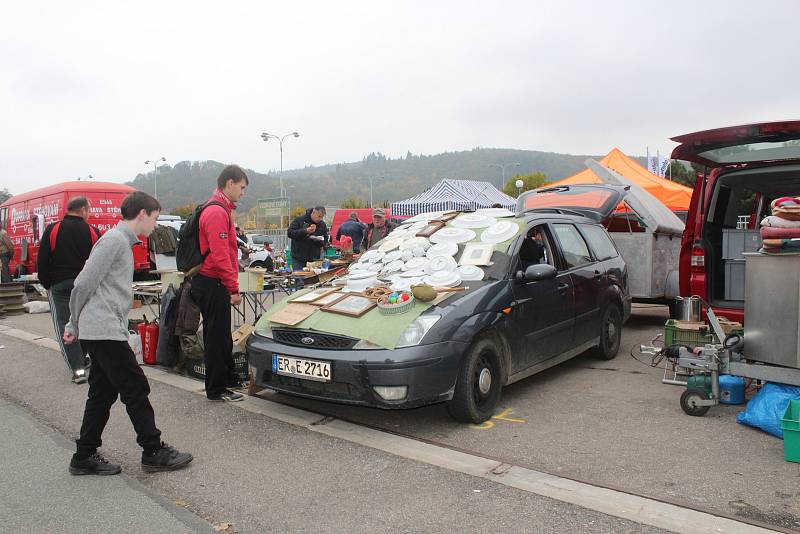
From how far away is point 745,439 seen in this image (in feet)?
13.3

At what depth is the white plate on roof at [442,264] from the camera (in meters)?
5.08

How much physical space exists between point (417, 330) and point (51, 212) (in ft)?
42.0

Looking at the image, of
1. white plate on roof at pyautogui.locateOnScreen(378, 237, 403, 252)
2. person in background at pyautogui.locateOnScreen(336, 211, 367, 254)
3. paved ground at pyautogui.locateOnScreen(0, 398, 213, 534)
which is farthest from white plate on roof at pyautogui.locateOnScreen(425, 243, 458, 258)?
person in background at pyautogui.locateOnScreen(336, 211, 367, 254)

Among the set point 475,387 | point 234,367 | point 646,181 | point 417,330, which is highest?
point 646,181

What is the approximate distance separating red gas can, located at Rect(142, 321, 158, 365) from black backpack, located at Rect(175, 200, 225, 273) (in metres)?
1.71

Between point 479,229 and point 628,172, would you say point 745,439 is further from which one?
point 628,172

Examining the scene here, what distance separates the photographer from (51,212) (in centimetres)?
1373

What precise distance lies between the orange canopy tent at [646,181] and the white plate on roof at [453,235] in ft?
27.5

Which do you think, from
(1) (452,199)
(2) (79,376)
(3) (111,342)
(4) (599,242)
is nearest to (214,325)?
(3) (111,342)

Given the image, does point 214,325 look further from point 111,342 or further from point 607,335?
point 607,335

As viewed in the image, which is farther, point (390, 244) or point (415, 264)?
point (390, 244)

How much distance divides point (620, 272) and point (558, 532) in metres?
4.54

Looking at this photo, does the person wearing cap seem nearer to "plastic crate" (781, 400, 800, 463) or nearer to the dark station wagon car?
the dark station wagon car

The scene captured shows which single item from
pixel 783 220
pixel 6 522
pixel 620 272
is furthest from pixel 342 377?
pixel 620 272
